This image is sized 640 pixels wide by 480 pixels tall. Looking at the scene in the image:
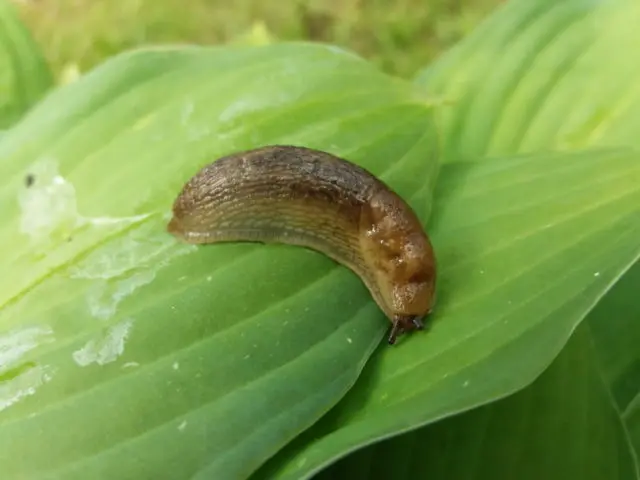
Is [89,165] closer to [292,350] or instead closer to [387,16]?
[292,350]

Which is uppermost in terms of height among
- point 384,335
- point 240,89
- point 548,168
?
point 240,89

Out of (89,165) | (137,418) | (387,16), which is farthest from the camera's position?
(387,16)

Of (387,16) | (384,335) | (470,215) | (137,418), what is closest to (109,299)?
(137,418)

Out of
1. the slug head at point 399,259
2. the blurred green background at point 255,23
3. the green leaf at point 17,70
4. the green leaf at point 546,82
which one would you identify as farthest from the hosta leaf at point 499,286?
the blurred green background at point 255,23

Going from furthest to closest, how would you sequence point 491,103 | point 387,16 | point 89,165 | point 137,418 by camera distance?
point 387,16 → point 491,103 → point 89,165 → point 137,418

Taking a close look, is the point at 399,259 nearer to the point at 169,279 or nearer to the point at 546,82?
the point at 169,279

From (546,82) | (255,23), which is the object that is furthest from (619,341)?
(255,23)

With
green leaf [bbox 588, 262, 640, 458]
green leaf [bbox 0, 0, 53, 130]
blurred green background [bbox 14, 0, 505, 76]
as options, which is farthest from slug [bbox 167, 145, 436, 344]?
blurred green background [bbox 14, 0, 505, 76]
